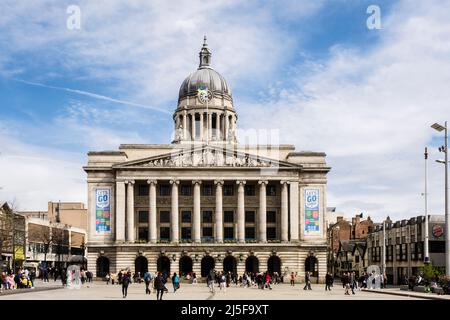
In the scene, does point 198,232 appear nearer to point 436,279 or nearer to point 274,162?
point 274,162

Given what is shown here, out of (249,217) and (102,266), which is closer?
(102,266)

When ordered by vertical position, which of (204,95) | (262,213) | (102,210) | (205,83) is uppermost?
(205,83)

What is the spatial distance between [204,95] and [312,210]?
39165 mm

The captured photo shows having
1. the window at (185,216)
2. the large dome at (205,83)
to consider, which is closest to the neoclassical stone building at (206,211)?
the window at (185,216)

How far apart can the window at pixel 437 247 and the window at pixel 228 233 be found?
31617mm

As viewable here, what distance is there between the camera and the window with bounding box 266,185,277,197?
114 m

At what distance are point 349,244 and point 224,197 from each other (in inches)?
1631

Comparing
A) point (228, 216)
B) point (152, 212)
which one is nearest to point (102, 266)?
point (152, 212)

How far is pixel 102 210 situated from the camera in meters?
110

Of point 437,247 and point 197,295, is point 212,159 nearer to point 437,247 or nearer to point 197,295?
point 437,247

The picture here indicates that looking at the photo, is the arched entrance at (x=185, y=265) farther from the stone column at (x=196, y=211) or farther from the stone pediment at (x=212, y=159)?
the stone pediment at (x=212, y=159)

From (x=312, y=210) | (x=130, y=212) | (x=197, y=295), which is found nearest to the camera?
(x=197, y=295)
